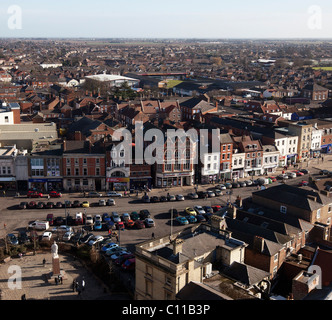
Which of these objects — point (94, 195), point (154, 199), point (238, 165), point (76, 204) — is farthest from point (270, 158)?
point (76, 204)

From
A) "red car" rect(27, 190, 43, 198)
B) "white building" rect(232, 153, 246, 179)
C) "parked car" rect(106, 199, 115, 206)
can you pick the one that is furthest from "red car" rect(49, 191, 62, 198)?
"white building" rect(232, 153, 246, 179)

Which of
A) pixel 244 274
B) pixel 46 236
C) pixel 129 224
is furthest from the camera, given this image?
pixel 129 224

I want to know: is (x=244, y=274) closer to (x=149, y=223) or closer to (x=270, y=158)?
(x=149, y=223)

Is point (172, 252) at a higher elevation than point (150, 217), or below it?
higher

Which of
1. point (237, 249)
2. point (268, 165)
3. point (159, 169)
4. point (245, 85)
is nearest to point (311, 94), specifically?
point (245, 85)

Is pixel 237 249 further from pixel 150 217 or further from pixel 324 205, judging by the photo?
pixel 150 217

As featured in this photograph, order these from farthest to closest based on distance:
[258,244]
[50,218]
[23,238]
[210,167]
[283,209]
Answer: [210,167] < [50,218] < [283,209] < [23,238] < [258,244]

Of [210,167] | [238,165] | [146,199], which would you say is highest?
[210,167]
